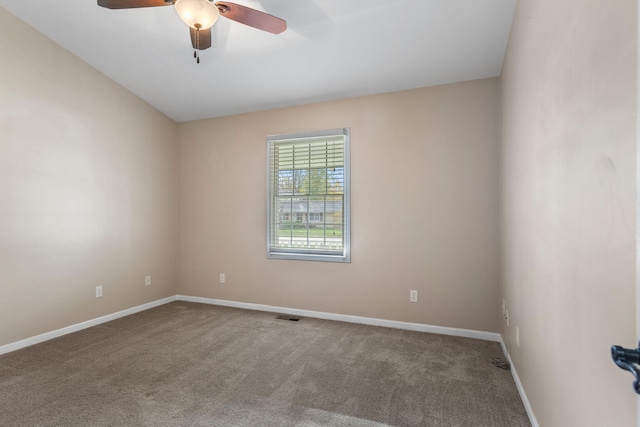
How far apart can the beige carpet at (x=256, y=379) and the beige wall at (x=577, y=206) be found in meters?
0.55

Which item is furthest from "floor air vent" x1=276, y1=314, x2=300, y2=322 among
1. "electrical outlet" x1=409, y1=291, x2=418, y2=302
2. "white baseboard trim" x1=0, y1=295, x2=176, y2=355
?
"white baseboard trim" x1=0, y1=295, x2=176, y2=355

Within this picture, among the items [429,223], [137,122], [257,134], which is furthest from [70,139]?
[429,223]

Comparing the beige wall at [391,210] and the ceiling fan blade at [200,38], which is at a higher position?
the ceiling fan blade at [200,38]

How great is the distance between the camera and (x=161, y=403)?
2.11m

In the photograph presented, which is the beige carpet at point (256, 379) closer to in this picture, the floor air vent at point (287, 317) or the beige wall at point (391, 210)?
the floor air vent at point (287, 317)

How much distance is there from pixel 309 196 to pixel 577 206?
300 centimetres

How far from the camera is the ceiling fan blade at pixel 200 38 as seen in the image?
2.22m

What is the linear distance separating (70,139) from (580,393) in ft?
14.7

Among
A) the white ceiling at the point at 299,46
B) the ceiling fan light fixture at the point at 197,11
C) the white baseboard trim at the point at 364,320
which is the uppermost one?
the white ceiling at the point at 299,46

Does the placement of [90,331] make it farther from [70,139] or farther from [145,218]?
[70,139]

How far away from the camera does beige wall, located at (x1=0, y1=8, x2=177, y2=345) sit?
2.96 m

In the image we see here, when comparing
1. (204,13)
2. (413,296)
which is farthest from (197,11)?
(413,296)

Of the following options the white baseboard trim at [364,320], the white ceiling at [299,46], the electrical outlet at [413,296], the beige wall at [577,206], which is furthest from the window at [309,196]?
the beige wall at [577,206]

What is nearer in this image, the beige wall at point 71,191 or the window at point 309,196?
the beige wall at point 71,191
